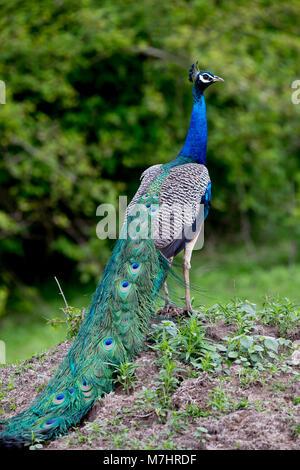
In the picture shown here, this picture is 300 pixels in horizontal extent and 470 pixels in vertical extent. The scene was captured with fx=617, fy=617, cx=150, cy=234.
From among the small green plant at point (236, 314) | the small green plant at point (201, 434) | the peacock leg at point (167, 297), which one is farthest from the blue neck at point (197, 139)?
the small green plant at point (201, 434)

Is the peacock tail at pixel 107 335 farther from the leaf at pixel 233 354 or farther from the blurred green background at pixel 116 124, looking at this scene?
the blurred green background at pixel 116 124

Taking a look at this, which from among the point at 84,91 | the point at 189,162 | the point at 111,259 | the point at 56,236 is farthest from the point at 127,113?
the point at 111,259

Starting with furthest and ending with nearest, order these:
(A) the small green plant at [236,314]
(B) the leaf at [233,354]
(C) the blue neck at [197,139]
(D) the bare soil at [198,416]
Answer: (C) the blue neck at [197,139], (A) the small green plant at [236,314], (B) the leaf at [233,354], (D) the bare soil at [198,416]

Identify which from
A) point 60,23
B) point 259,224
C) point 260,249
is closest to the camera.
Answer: point 60,23

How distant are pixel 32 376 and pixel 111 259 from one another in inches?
41.8

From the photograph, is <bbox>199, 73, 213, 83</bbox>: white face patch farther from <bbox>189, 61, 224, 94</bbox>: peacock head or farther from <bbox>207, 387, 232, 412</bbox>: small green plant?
<bbox>207, 387, 232, 412</bbox>: small green plant

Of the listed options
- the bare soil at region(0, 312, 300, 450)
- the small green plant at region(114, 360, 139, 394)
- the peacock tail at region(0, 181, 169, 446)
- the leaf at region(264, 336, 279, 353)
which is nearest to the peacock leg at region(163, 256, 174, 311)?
the peacock tail at region(0, 181, 169, 446)

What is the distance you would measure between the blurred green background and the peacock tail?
3670 millimetres

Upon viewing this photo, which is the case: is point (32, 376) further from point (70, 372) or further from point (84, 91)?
point (84, 91)

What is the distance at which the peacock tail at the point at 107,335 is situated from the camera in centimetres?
359

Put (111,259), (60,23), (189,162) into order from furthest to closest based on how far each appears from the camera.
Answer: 1. (60,23)
2. (189,162)
3. (111,259)

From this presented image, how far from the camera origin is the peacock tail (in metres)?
3.59

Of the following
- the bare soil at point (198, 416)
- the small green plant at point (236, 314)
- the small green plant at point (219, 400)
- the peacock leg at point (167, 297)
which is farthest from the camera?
the peacock leg at point (167, 297)

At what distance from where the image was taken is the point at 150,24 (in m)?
9.48
